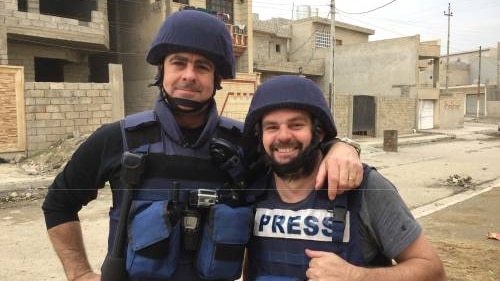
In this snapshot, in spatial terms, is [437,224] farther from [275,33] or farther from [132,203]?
[275,33]

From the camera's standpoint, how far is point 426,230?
227 inches

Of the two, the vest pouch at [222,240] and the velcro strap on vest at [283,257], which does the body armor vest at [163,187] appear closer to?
the vest pouch at [222,240]

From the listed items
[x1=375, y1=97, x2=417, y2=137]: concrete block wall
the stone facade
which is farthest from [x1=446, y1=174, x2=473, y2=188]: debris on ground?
[x1=375, y1=97, x2=417, y2=137]: concrete block wall

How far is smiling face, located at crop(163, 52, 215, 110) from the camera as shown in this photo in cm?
169

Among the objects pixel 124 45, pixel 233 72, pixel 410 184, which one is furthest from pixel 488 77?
pixel 233 72

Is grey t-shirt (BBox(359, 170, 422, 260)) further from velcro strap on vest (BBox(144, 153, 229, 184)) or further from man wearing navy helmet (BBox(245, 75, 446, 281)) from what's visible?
velcro strap on vest (BBox(144, 153, 229, 184))

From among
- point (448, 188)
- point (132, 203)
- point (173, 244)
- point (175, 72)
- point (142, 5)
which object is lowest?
point (448, 188)

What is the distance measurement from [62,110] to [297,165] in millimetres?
12354

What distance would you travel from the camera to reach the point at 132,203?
62.6 inches

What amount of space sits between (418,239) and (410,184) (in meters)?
8.41

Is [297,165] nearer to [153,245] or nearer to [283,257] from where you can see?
[283,257]

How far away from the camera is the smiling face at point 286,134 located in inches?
62.1

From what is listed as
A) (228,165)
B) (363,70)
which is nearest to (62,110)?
(228,165)

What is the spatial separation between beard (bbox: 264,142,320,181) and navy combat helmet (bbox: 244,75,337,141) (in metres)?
0.12
